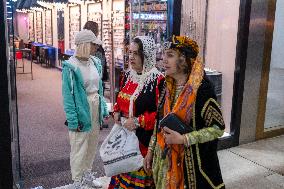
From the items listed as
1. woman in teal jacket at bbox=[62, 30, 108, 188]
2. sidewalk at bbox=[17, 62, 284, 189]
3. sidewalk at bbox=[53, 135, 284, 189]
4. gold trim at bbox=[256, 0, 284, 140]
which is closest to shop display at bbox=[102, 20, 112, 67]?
sidewalk at bbox=[17, 62, 284, 189]

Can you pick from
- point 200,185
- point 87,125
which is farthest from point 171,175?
point 87,125

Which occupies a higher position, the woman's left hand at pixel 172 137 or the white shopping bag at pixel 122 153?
the woman's left hand at pixel 172 137

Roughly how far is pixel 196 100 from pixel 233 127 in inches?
124

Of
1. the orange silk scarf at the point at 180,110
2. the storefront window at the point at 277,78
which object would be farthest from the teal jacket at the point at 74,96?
the storefront window at the point at 277,78

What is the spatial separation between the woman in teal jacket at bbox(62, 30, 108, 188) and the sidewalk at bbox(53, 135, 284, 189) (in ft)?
1.46

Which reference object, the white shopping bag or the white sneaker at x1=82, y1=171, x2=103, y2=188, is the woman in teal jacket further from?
the white shopping bag

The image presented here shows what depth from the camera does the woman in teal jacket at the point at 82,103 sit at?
3.06 m

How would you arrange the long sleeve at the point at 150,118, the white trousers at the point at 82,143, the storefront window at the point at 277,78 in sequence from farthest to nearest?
the storefront window at the point at 277,78
the white trousers at the point at 82,143
the long sleeve at the point at 150,118

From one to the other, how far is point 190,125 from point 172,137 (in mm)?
138

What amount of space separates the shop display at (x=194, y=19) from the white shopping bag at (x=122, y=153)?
2192mm

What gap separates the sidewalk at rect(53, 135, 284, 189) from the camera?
380 centimetres

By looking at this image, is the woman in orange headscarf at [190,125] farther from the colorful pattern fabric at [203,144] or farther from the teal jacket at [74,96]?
the teal jacket at [74,96]

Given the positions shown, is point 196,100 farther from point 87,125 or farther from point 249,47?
point 249,47

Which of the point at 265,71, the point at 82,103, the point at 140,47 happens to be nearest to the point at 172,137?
the point at 140,47
